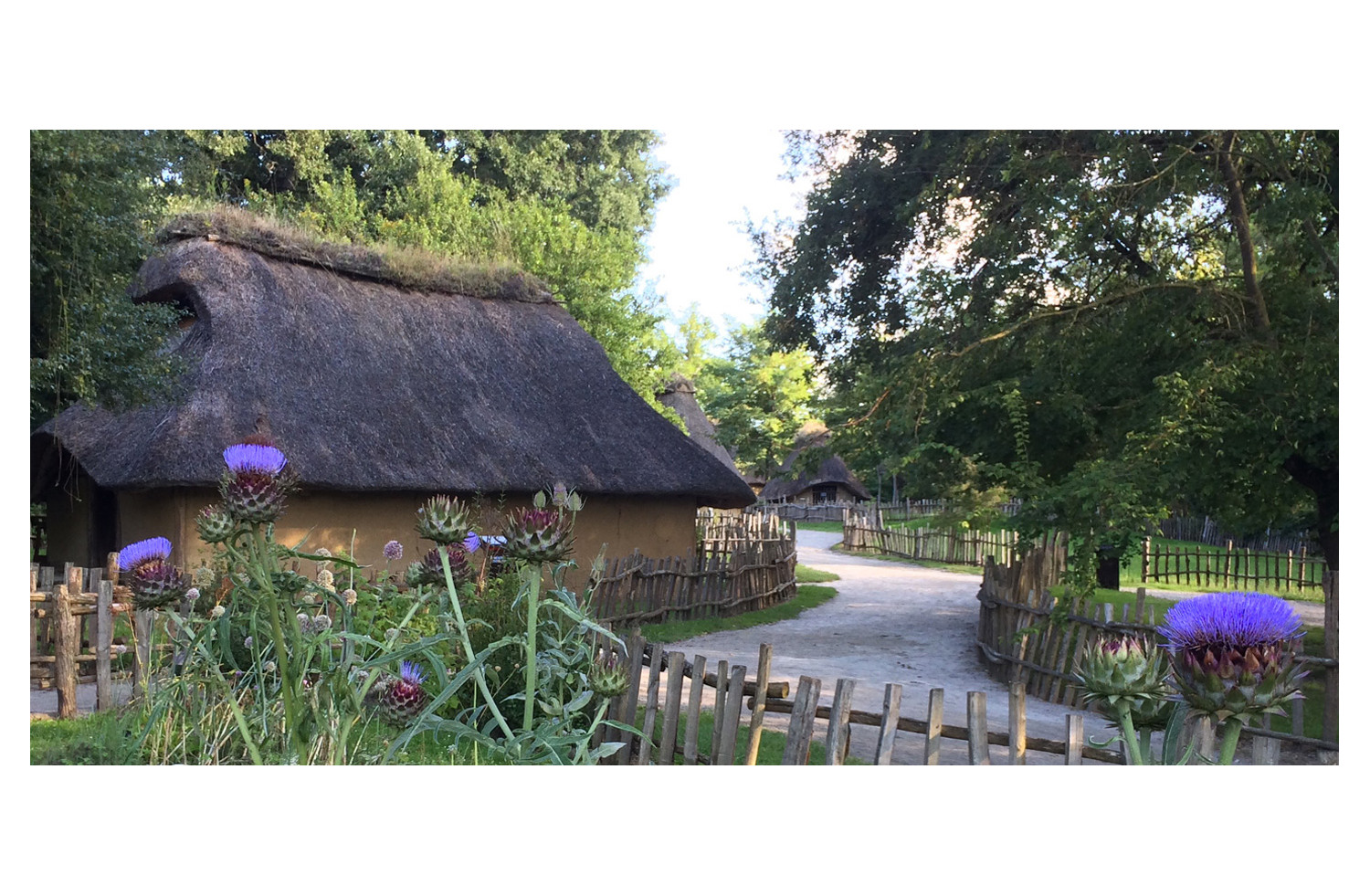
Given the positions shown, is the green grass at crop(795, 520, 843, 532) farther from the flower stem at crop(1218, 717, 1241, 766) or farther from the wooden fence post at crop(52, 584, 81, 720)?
the flower stem at crop(1218, 717, 1241, 766)

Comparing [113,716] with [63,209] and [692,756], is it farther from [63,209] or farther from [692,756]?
[63,209]

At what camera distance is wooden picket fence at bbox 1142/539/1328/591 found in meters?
17.6

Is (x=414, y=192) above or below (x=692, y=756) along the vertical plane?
above

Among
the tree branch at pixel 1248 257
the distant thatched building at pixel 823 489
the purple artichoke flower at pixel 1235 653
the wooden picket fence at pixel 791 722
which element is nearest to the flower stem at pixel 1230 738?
the purple artichoke flower at pixel 1235 653

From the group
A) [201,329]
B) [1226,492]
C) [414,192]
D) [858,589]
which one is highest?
[414,192]

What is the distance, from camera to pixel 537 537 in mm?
3611

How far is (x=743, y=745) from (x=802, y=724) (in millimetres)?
1497

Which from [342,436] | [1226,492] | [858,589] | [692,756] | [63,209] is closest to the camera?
[692,756]

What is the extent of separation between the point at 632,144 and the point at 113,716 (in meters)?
19.9

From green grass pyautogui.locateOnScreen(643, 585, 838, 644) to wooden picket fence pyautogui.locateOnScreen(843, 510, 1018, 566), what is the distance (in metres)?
5.07

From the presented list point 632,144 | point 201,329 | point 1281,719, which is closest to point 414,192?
point 632,144

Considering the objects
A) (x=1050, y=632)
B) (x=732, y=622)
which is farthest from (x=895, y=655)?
(x=732, y=622)

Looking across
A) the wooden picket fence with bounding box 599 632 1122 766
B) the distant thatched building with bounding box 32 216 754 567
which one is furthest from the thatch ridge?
the wooden picket fence with bounding box 599 632 1122 766

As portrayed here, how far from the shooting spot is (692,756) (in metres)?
4.70
